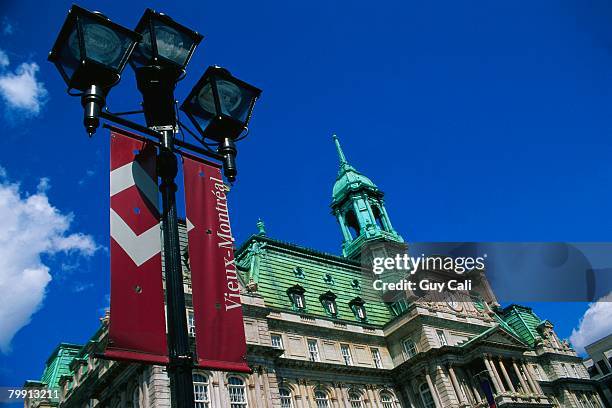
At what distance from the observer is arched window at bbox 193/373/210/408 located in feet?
111

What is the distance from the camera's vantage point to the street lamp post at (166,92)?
759cm

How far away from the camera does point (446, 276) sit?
2462 inches

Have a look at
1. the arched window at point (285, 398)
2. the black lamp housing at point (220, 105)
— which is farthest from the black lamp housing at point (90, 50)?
the arched window at point (285, 398)

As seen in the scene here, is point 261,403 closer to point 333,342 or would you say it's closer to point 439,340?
point 333,342

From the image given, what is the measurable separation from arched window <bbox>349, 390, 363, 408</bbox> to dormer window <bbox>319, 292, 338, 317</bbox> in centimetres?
760

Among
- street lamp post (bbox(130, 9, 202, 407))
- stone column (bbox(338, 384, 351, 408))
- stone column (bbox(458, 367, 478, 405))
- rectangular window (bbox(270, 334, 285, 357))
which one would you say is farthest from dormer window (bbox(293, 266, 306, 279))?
street lamp post (bbox(130, 9, 202, 407))

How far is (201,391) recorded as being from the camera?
114 ft

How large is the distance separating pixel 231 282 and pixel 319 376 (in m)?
37.3

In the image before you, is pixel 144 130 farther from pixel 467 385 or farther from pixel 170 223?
pixel 467 385

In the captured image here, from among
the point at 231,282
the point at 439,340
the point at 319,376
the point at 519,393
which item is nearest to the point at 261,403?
the point at 319,376

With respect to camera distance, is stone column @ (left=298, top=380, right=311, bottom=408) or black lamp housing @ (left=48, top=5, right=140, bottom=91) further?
stone column @ (left=298, top=380, right=311, bottom=408)

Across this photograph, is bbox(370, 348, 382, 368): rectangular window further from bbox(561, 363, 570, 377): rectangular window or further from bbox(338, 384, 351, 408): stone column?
bbox(561, 363, 570, 377): rectangular window

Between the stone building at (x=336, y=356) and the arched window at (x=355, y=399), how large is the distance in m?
0.10

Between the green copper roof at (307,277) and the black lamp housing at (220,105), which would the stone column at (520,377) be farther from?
the black lamp housing at (220,105)
